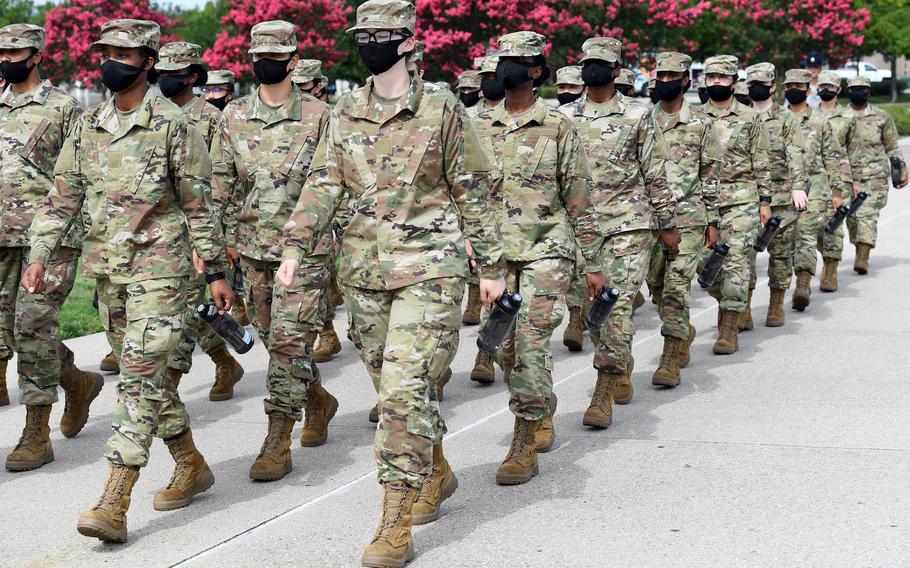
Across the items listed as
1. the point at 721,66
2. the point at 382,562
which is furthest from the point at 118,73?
the point at 721,66

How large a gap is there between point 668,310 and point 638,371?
→ 61cm

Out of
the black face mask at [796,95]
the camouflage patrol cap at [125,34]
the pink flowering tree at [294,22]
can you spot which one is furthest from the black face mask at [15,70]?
the pink flowering tree at [294,22]

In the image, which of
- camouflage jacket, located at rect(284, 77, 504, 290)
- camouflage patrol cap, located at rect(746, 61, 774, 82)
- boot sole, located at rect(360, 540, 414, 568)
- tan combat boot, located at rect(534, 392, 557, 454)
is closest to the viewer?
boot sole, located at rect(360, 540, 414, 568)

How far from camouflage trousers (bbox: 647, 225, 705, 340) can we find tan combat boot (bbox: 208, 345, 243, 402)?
297 centimetres

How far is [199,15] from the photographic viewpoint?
64875mm

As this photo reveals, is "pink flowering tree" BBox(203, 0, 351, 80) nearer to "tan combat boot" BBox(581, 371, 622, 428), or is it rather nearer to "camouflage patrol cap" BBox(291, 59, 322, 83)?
"camouflage patrol cap" BBox(291, 59, 322, 83)

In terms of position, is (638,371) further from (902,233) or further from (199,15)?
(199,15)

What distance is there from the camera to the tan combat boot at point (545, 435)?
7.38m

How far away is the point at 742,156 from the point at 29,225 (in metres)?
5.63

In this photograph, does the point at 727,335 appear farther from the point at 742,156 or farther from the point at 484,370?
the point at 484,370

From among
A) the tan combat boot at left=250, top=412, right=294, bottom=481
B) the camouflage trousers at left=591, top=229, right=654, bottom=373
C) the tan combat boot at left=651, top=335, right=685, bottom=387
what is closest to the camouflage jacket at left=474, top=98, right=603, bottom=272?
the camouflage trousers at left=591, top=229, right=654, bottom=373

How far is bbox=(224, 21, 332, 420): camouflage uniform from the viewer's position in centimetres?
712

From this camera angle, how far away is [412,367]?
5.56m

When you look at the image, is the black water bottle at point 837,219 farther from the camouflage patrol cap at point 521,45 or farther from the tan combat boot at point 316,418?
the tan combat boot at point 316,418
